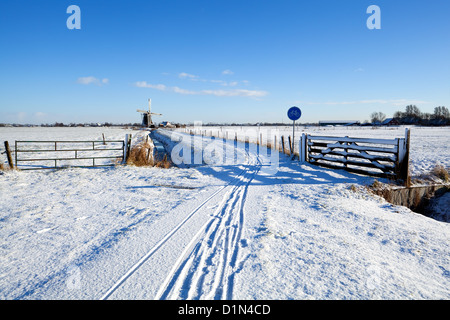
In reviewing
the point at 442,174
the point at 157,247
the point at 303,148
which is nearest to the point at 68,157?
the point at 303,148

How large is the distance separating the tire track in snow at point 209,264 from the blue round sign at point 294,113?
999 cm

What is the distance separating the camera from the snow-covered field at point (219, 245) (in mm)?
3051

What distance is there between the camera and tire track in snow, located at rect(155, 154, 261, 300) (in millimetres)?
2911

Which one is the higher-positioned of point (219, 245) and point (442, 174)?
point (442, 174)

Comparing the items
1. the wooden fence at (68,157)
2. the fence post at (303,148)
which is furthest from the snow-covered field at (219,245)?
the fence post at (303,148)

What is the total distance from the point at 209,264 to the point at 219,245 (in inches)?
24.3

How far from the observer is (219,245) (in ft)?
13.5

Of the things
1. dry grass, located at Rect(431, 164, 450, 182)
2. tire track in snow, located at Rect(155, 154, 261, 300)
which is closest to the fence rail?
tire track in snow, located at Rect(155, 154, 261, 300)

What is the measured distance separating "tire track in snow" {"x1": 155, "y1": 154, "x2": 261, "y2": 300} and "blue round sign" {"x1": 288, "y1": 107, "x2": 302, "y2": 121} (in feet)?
32.8

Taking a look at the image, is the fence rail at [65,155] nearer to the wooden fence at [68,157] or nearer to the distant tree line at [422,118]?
the wooden fence at [68,157]

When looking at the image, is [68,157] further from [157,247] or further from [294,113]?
[157,247]

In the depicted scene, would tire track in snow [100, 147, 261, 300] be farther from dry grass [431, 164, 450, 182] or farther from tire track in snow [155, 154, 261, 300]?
dry grass [431, 164, 450, 182]
